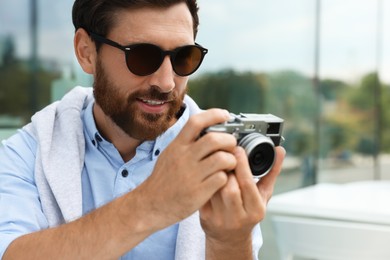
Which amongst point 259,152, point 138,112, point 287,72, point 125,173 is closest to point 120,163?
point 125,173

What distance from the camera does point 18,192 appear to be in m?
1.34

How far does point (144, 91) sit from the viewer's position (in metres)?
1.38

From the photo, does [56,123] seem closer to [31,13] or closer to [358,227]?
[31,13]

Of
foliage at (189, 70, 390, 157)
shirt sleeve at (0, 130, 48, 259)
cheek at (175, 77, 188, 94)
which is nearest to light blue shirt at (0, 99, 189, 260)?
shirt sleeve at (0, 130, 48, 259)

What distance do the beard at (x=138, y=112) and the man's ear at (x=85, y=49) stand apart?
13cm

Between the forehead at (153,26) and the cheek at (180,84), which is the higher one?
the forehead at (153,26)

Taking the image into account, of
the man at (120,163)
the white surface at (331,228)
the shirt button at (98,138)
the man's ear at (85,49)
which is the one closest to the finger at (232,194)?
the man at (120,163)

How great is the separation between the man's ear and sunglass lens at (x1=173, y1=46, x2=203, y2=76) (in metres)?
0.26

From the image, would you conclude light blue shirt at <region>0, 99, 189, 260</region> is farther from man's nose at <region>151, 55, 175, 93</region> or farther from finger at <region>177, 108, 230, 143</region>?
finger at <region>177, 108, 230, 143</region>

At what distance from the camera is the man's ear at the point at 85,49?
1541 mm

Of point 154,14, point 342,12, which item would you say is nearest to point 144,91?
point 154,14

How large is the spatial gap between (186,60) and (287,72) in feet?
8.50

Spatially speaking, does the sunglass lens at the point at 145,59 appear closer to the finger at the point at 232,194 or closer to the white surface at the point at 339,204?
the finger at the point at 232,194

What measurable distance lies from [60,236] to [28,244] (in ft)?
0.23
